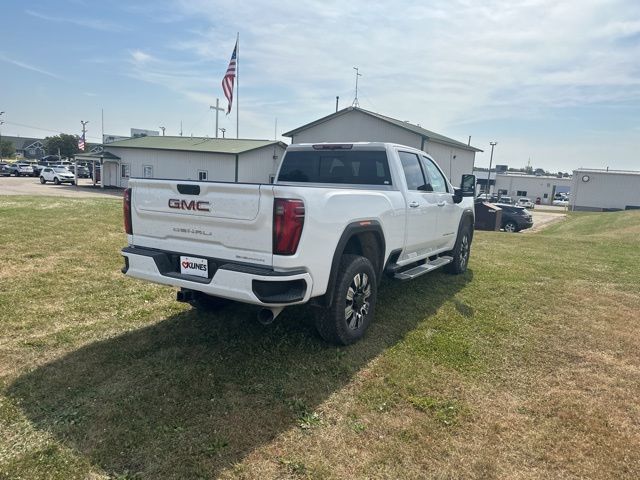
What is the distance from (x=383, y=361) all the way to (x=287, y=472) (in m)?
1.63

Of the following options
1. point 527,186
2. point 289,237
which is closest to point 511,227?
point 289,237

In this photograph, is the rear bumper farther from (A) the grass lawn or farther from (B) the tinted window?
(B) the tinted window

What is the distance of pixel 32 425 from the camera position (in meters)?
2.89

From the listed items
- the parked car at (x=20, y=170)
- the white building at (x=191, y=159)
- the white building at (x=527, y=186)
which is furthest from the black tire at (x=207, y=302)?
the white building at (x=527, y=186)

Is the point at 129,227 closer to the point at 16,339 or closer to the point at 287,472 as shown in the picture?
the point at 16,339

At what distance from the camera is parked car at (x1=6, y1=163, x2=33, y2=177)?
152ft

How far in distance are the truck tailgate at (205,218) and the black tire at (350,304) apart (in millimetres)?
859

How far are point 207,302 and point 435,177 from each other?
3.63 m

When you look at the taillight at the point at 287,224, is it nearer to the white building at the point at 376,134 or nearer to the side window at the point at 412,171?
the side window at the point at 412,171

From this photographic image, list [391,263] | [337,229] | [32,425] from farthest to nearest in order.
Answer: [391,263], [337,229], [32,425]

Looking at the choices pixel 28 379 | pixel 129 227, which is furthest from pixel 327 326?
pixel 28 379

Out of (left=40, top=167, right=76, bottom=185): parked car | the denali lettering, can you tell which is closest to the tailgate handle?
the denali lettering

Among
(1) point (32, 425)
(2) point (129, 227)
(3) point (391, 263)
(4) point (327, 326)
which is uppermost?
(2) point (129, 227)

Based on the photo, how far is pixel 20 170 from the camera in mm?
46625
